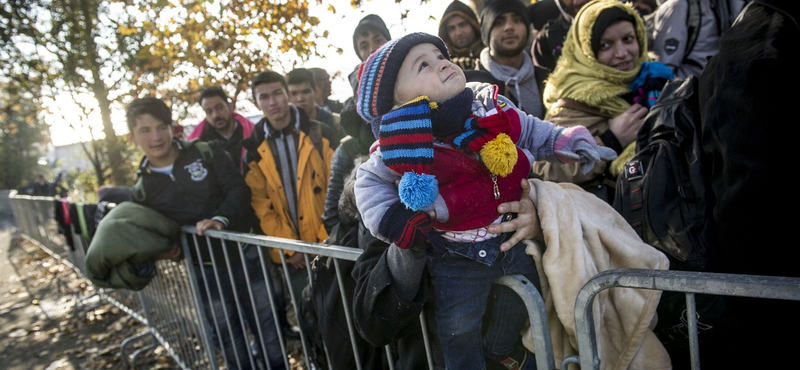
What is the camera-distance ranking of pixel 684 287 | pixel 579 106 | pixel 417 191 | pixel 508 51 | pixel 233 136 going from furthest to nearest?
1. pixel 233 136
2. pixel 508 51
3. pixel 579 106
4. pixel 417 191
5. pixel 684 287

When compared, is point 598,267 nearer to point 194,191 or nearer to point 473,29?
point 473,29

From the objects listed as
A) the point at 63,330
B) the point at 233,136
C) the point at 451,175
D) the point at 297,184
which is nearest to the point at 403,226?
the point at 451,175

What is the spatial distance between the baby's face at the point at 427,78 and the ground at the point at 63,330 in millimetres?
4491

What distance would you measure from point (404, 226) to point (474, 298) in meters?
0.43

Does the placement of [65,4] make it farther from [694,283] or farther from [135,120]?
[694,283]

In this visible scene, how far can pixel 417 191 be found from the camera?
1.27 metres

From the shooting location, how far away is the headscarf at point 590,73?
2350mm

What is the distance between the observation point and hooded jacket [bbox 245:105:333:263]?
3.60m

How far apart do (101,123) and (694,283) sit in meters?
14.1

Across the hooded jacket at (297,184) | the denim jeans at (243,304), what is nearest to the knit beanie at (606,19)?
the hooded jacket at (297,184)

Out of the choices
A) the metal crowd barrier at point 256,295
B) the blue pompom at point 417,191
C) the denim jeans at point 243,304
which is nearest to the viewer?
the metal crowd barrier at point 256,295

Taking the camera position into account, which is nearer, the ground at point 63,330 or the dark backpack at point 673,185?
the dark backpack at point 673,185

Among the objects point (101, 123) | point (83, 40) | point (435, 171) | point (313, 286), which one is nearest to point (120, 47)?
point (83, 40)

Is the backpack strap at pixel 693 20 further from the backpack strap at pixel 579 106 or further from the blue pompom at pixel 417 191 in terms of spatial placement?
the blue pompom at pixel 417 191
